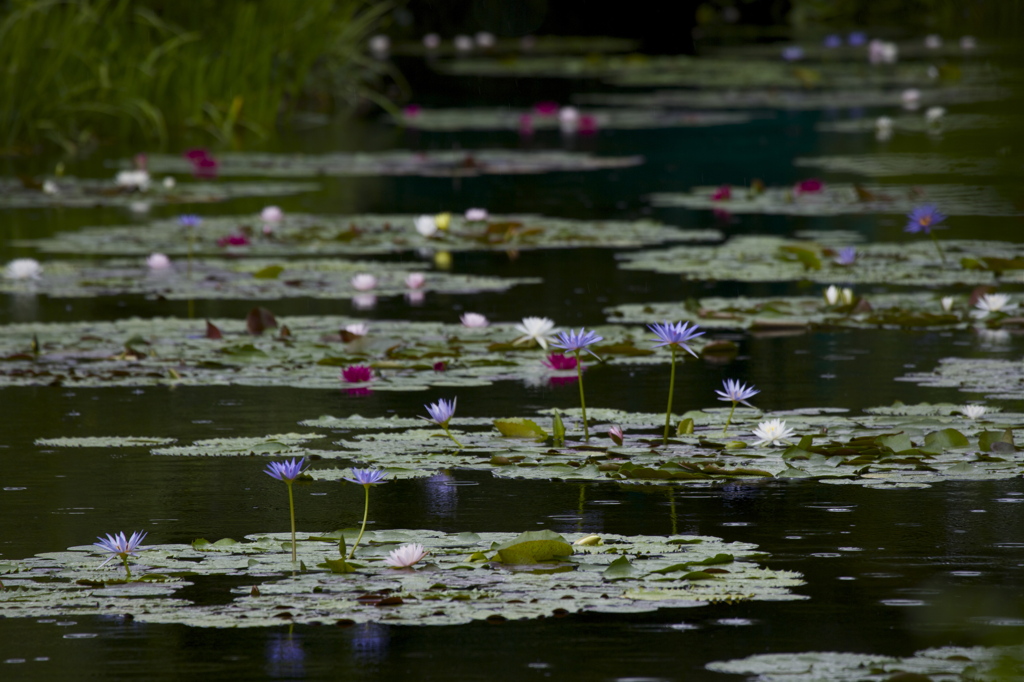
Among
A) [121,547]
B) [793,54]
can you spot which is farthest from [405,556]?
[793,54]

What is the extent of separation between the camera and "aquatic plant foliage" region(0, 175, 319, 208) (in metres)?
8.02

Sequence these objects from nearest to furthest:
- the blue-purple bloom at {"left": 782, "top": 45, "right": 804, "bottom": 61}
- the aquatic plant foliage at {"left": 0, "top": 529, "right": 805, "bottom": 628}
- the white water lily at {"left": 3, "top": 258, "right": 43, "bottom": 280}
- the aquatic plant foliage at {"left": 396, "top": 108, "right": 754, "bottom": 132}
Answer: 1. the aquatic plant foliage at {"left": 0, "top": 529, "right": 805, "bottom": 628}
2. the white water lily at {"left": 3, "top": 258, "right": 43, "bottom": 280}
3. the aquatic plant foliage at {"left": 396, "top": 108, "right": 754, "bottom": 132}
4. the blue-purple bloom at {"left": 782, "top": 45, "right": 804, "bottom": 61}

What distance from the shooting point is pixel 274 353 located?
173 inches

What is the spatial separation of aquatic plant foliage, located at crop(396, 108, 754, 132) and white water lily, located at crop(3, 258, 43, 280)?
6716mm

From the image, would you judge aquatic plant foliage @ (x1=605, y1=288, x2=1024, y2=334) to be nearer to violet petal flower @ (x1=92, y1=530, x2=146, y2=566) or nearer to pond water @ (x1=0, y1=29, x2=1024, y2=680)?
pond water @ (x1=0, y1=29, x2=1024, y2=680)

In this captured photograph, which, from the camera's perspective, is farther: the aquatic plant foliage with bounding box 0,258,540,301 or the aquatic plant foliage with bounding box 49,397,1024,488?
the aquatic plant foliage with bounding box 0,258,540,301

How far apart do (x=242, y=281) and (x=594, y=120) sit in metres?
7.19

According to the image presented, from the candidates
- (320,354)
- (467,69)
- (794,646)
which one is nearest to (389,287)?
(320,354)

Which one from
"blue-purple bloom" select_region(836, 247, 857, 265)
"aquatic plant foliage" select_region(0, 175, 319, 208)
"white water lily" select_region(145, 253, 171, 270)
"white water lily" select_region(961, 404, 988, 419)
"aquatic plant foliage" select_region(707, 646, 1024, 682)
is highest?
"aquatic plant foliage" select_region(0, 175, 319, 208)

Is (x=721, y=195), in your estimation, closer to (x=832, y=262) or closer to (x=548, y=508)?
(x=832, y=262)

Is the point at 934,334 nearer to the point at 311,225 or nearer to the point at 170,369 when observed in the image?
the point at 170,369

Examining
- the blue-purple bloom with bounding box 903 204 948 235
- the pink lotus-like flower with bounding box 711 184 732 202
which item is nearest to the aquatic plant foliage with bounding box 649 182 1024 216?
the pink lotus-like flower with bounding box 711 184 732 202

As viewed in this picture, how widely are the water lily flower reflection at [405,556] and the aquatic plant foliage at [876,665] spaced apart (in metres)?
0.53

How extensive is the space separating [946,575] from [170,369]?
2.21 m
